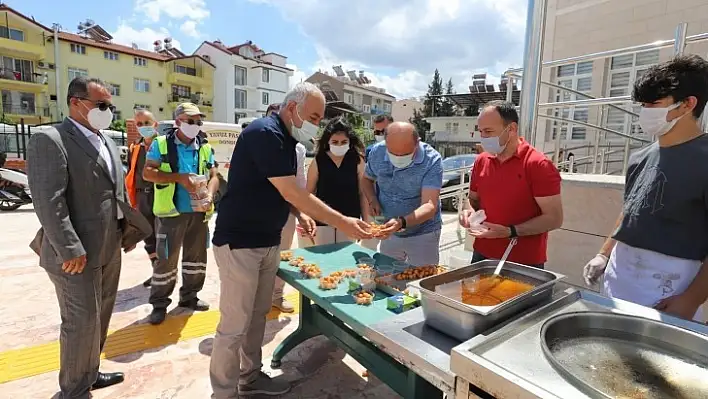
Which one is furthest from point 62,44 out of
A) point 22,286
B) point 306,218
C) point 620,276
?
point 620,276

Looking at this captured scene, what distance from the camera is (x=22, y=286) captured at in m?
4.21

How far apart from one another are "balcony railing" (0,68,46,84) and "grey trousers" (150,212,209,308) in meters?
33.0

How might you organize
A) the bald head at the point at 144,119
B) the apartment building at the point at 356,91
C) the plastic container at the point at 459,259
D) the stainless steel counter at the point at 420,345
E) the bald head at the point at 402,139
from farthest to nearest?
1. the apartment building at the point at 356,91
2. the bald head at the point at 144,119
3. the plastic container at the point at 459,259
4. the bald head at the point at 402,139
5. the stainless steel counter at the point at 420,345

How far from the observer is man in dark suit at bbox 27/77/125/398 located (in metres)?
2.08

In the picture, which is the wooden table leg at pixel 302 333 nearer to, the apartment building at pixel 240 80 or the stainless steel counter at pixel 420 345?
the stainless steel counter at pixel 420 345

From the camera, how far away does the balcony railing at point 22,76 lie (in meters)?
26.7

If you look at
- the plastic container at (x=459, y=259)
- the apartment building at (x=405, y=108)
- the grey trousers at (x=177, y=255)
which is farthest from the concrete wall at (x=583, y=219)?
the apartment building at (x=405, y=108)

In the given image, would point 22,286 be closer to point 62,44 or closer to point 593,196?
point 593,196

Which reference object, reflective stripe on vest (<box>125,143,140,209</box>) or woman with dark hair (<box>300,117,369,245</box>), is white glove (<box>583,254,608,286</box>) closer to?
woman with dark hair (<box>300,117,369,245</box>)

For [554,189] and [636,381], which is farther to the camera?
[554,189]

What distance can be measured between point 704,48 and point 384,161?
5898 millimetres

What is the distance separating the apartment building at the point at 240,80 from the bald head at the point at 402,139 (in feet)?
116

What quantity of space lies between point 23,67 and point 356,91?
1269 inches

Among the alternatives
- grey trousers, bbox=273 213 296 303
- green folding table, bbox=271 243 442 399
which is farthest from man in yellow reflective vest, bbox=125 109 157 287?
green folding table, bbox=271 243 442 399
